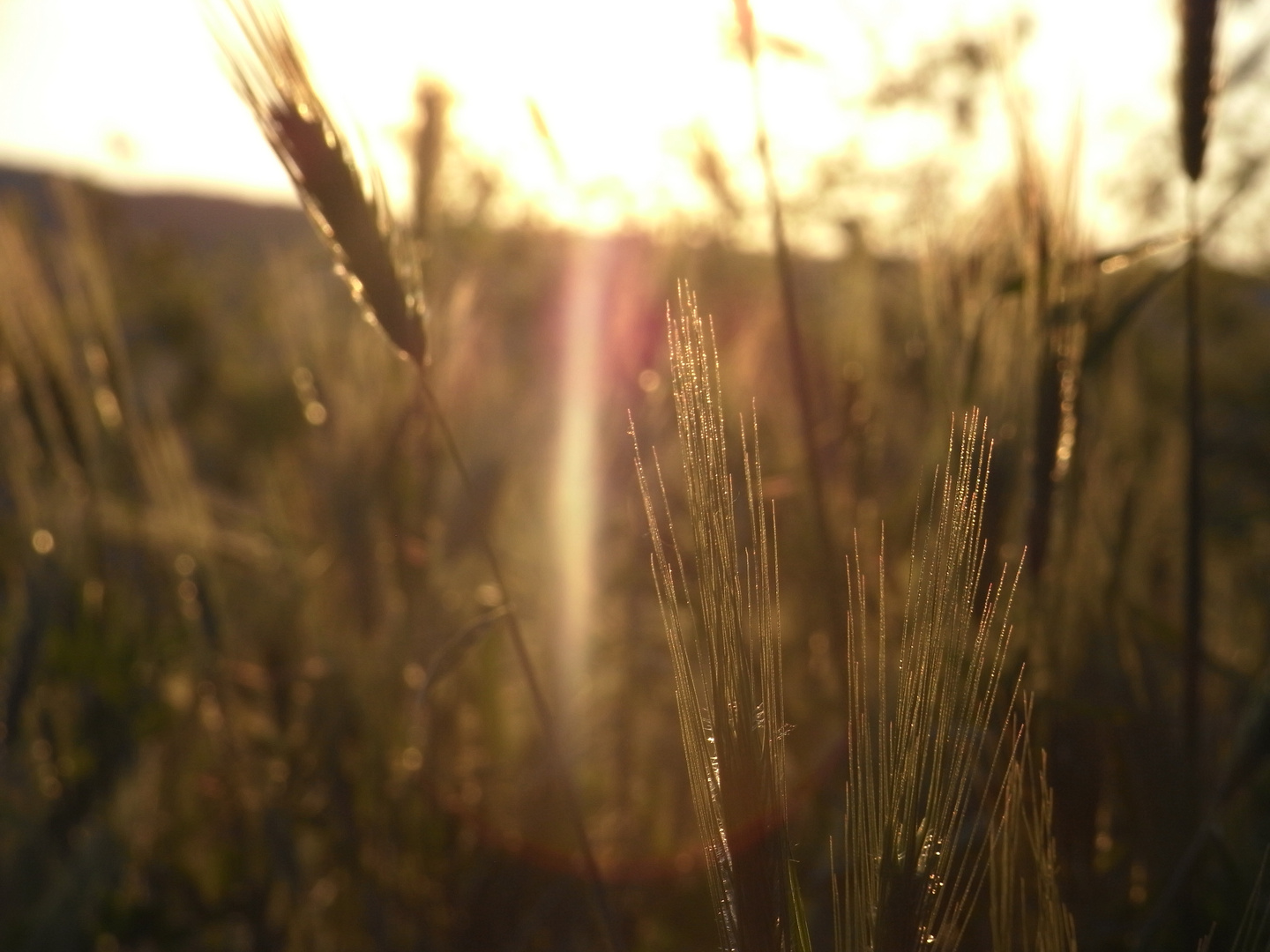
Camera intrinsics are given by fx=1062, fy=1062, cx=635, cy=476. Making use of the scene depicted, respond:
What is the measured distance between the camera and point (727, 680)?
762 millimetres

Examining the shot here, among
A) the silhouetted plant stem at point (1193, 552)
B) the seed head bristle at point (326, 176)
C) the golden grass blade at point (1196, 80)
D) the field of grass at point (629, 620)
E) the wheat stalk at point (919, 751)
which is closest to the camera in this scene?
the wheat stalk at point (919, 751)

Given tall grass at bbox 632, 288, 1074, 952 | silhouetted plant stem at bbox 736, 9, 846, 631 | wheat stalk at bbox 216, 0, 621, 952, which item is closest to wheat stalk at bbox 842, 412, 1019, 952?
tall grass at bbox 632, 288, 1074, 952

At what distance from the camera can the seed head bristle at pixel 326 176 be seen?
1.07 meters

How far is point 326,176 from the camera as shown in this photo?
109 cm

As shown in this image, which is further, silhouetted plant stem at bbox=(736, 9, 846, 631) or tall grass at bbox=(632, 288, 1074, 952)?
silhouetted plant stem at bbox=(736, 9, 846, 631)

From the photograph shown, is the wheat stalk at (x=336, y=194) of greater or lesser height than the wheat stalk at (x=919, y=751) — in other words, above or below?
above

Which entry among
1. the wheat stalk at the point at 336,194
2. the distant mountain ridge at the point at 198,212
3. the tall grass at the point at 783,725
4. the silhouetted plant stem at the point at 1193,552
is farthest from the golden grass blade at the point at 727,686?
the distant mountain ridge at the point at 198,212

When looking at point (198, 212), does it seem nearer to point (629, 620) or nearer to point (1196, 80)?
point (629, 620)

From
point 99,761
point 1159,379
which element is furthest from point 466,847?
point 1159,379

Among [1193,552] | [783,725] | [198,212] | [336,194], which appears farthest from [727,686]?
[198,212]

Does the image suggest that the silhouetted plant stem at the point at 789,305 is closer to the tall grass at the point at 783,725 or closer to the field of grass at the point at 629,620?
the field of grass at the point at 629,620

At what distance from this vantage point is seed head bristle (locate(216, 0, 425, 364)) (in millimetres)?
1072

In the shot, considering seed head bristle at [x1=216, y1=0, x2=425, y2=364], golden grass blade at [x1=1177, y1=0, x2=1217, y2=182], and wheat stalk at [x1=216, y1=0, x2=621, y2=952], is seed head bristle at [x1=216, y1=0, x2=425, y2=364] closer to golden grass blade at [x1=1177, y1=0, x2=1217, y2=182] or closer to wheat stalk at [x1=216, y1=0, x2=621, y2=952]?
wheat stalk at [x1=216, y1=0, x2=621, y2=952]

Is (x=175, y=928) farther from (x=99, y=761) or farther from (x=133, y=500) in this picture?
(x=133, y=500)
